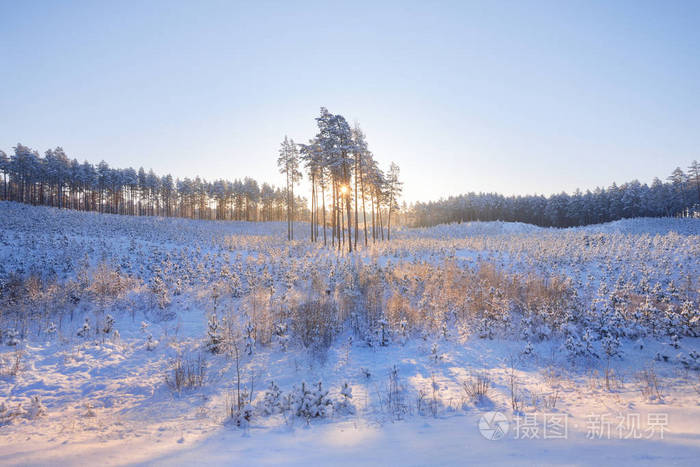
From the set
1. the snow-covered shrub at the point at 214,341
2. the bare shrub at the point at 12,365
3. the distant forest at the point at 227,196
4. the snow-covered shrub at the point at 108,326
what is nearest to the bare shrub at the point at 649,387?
the snow-covered shrub at the point at 214,341

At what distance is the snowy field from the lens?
3.89m

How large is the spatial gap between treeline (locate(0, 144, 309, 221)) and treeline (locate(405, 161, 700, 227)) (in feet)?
187

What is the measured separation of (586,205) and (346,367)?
92.3 metres

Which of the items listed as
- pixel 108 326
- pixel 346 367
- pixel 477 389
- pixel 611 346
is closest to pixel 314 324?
pixel 346 367

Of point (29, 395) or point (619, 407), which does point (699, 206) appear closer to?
point (619, 407)

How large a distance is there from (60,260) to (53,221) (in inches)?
1177

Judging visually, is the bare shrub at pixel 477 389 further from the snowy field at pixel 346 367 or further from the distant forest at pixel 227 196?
the distant forest at pixel 227 196

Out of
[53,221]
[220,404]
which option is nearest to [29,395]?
[220,404]

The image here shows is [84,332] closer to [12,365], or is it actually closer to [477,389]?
[12,365]

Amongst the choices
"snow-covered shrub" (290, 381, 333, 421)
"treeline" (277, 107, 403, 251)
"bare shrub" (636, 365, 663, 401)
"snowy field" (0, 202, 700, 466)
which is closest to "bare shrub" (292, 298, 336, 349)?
"snowy field" (0, 202, 700, 466)

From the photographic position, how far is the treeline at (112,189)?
5869 cm

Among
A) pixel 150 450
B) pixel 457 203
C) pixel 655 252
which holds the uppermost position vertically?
pixel 457 203

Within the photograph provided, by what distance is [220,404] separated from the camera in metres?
5.48

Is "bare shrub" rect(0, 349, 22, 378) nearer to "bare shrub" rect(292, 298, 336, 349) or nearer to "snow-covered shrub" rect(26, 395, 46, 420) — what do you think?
"snow-covered shrub" rect(26, 395, 46, 420)
